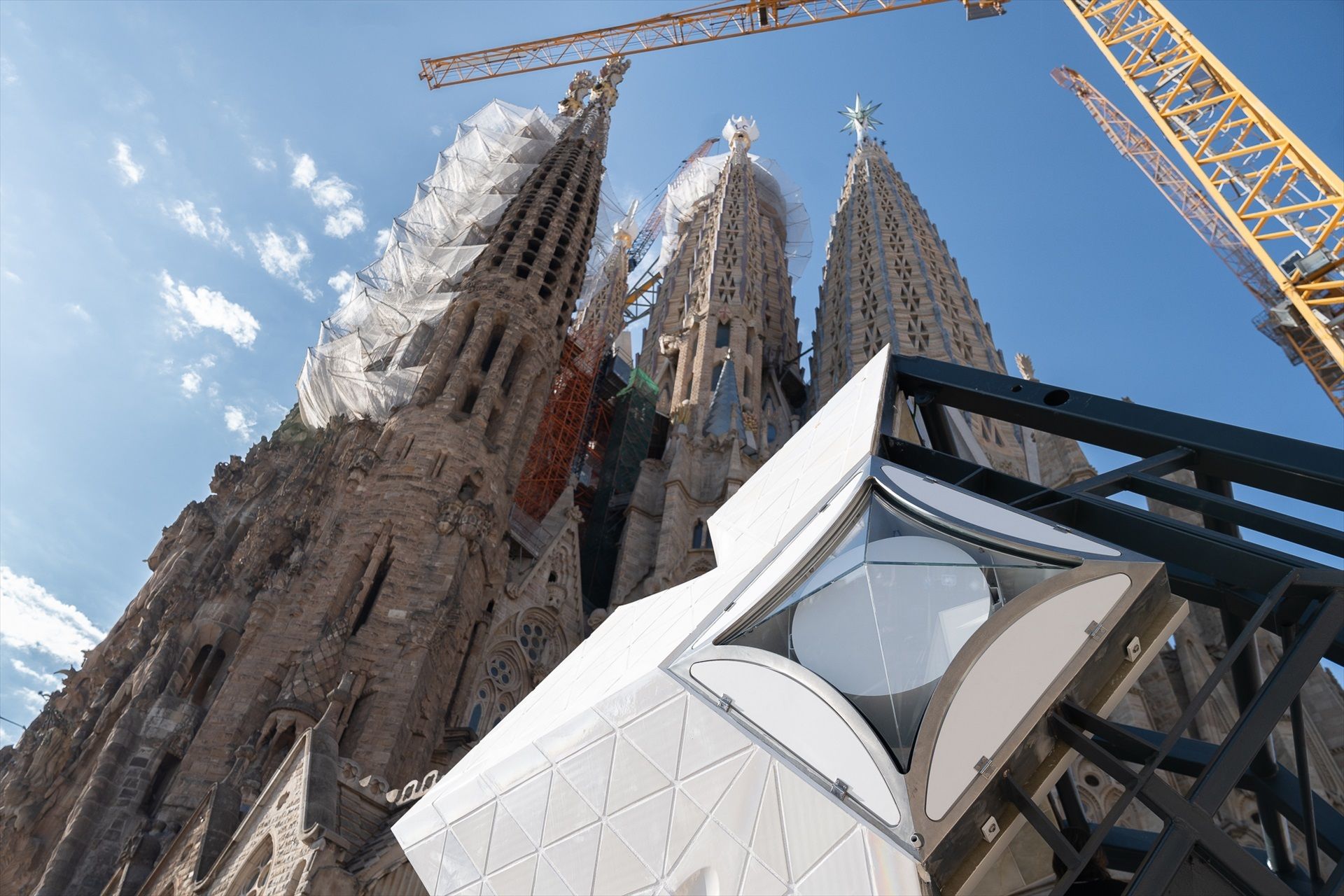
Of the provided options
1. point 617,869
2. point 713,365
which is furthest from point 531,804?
point 713,365

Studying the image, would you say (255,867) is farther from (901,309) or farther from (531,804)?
(901,309)

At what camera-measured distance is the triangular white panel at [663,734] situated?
20.9 ft

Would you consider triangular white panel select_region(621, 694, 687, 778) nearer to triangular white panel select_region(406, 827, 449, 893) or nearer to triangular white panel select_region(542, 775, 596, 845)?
triangular white panel select_region(542, 775, 596, 845)

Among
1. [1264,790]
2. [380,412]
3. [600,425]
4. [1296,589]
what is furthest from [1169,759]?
[600,425]

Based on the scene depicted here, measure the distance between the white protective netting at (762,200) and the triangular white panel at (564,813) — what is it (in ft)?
133

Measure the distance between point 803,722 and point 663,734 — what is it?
1.14 metres

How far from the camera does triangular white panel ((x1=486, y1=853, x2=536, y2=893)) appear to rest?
21.8 feet

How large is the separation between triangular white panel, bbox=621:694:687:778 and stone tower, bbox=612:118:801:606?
45.1 ft

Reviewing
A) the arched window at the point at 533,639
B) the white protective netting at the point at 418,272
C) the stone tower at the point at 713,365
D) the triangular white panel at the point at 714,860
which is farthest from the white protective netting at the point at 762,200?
the triangular white panel at the point at 714,860

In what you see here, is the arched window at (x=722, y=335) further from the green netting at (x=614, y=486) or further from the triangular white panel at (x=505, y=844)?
the triangular white panel at (x=505, y=844)

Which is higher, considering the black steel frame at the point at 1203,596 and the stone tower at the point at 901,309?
the stone tower at the point at 901,309

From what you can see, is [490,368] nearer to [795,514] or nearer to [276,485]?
[276,485]

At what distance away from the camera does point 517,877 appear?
6.73 metres

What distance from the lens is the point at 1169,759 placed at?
5.79 metres
